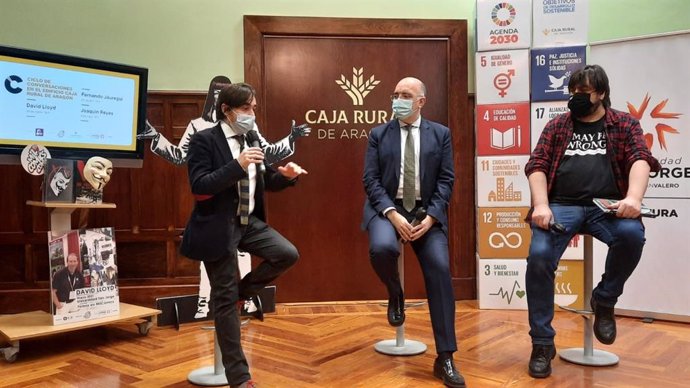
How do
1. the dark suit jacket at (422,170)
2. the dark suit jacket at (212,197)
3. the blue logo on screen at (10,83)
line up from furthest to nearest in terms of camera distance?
1. the blue logo on screen at (10,83)
2. the dark suit jacket at (422,170)
3. the dark suit jacket at (212,197)

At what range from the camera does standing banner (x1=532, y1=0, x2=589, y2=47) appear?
3752mm

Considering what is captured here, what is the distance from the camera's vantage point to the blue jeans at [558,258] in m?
2.51

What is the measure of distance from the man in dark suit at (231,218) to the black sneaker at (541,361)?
1.23 m

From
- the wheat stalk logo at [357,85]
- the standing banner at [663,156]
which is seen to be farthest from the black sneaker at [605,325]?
the wheat stalk logo at [357,85]

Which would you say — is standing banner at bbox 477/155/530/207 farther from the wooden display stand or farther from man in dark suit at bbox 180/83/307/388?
the wooden display stand

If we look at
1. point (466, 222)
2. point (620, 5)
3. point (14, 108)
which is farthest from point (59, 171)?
point (620, 5)

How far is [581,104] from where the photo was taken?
2619mm

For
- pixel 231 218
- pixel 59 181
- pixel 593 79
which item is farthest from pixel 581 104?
pixel 59 181

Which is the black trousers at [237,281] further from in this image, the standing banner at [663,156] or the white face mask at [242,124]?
the standing banner at [663,156]

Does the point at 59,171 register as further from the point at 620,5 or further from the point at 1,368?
the point at 620,5

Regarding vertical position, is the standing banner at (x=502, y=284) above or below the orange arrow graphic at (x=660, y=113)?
below

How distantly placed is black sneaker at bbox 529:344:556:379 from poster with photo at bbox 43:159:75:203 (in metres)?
2.56

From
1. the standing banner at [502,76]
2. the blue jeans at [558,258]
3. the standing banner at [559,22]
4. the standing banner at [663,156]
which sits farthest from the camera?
the standing banner at [502,76]

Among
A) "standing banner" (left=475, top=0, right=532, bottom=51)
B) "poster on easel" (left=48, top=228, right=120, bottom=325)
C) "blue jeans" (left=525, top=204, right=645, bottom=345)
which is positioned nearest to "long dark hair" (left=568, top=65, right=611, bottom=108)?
"blue jeans" (left=525, top=204, right=645, bottom=345)
